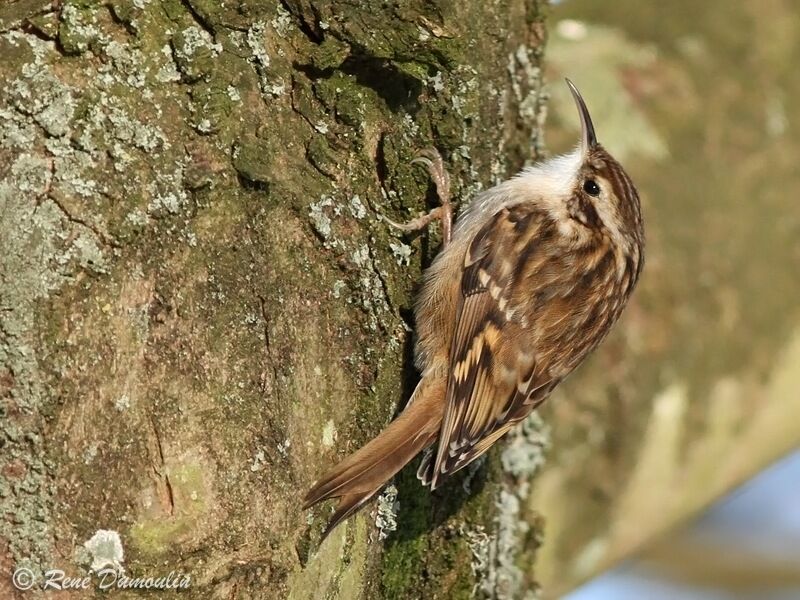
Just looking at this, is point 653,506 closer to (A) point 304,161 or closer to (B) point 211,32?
(A) point 304,161

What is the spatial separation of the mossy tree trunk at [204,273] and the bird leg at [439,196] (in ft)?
0.14

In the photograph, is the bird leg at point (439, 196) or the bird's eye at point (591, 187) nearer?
the bird leg at point (439, 196)

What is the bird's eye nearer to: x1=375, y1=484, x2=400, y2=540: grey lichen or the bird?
the bird

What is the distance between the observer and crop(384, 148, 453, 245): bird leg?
2145 millimetres

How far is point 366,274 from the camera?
2.00 meters

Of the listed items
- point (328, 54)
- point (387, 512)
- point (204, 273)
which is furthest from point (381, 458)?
point (328, 54)

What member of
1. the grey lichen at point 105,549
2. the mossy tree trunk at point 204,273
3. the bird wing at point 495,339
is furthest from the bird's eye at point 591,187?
the grey lichen at point 105,549

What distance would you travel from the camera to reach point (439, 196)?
223 centimetres

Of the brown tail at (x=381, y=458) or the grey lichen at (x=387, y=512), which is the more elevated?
the brown tail at (x=381, y=458)

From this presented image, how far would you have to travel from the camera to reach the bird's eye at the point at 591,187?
106 inches

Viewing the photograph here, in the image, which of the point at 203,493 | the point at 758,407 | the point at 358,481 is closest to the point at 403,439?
the point at 358,481

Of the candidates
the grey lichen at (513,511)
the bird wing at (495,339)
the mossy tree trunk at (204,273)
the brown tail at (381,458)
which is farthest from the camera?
the grey lichen at (513,511)

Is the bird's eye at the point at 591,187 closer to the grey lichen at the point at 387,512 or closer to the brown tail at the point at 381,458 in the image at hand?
the brown tail at the point at 381,458

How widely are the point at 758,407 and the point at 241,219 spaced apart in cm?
210
